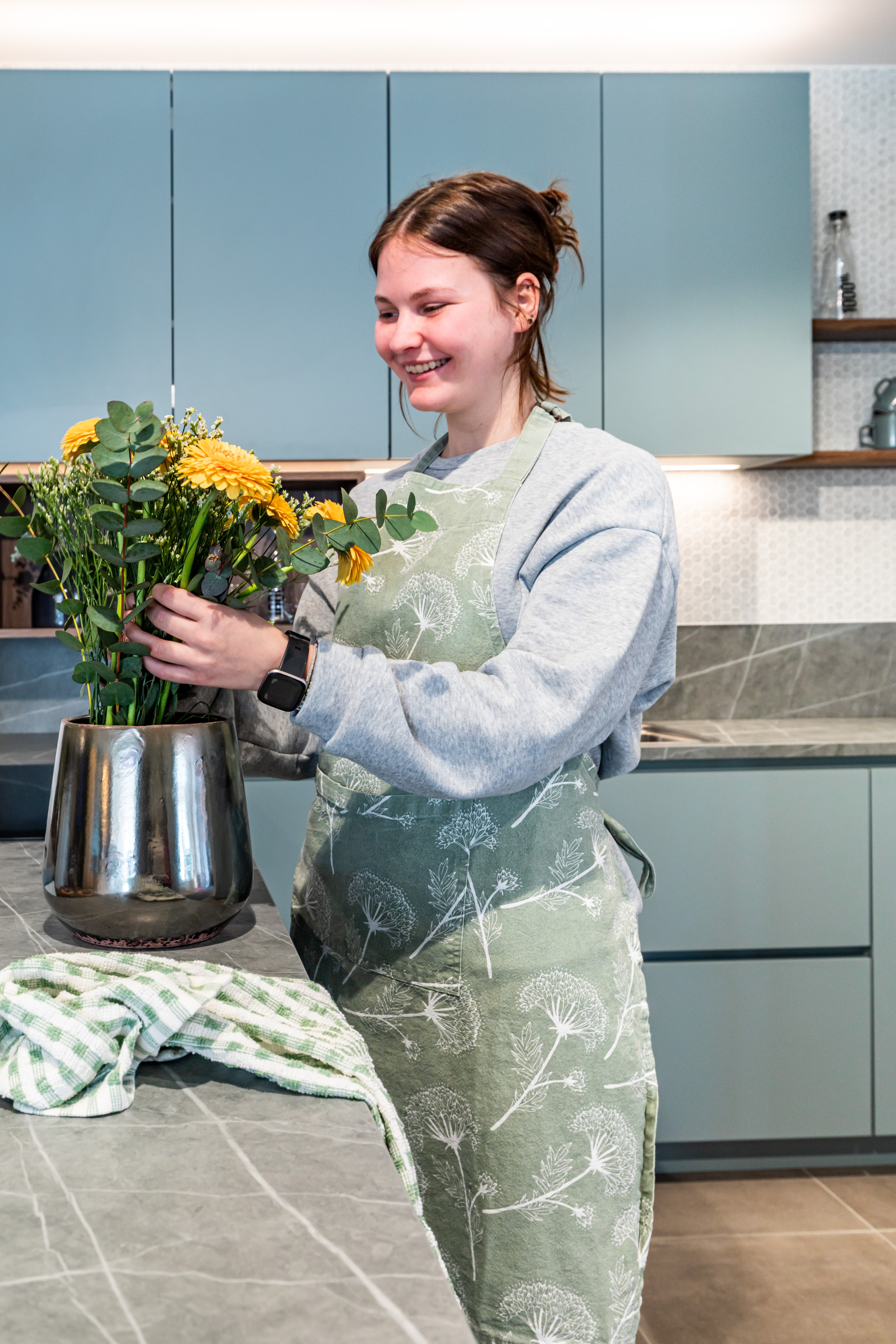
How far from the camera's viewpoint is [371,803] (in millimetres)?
1081

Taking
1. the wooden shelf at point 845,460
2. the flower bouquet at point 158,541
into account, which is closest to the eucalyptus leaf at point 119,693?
the flower bouquet at point 158,541

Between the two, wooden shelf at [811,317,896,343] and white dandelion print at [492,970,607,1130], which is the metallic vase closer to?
white dandelion print at [492,970,607,1130]

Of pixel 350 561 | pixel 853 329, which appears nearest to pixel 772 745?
pixel 853 329

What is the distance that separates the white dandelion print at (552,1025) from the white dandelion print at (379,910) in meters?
0.13

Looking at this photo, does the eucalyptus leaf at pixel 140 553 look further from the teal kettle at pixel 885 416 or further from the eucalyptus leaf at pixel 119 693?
the teal kettle at pixel 885 416

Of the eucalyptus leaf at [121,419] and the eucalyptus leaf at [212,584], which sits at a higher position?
the eucalyptus leaf at [121,419]

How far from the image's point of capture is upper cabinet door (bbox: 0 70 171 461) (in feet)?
8.08

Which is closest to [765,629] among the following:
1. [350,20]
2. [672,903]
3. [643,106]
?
[672,903]

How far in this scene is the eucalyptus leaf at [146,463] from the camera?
713mm

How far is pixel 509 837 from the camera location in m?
1.03

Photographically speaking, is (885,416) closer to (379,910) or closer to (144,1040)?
(379,910)

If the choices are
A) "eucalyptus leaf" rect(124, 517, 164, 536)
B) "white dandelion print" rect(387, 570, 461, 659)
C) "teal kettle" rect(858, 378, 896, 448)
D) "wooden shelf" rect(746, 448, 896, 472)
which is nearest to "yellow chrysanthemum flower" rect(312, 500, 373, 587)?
"eucalyptus leaf" rect(124, 517, 164, 536)

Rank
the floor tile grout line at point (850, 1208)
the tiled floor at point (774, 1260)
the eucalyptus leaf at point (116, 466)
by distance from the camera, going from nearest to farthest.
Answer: the eucalyptus leaf at point (116, 466)
the tiled floor at point (774, 1260)
the floor tile grout line at point (850, 1208)

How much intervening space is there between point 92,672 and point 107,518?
0.13m
